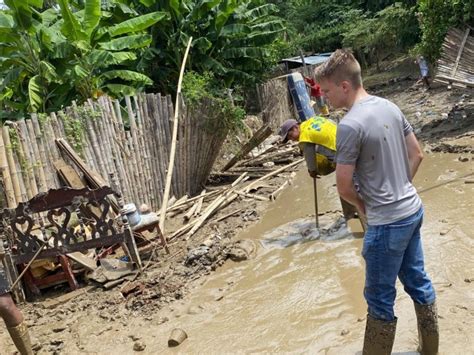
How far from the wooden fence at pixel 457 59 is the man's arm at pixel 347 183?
8168mm

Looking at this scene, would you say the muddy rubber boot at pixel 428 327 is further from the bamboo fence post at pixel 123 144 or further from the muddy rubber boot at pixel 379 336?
the bamboo fence post at pixel 123 144

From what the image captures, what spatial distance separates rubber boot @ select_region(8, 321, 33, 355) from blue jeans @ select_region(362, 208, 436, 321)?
9.13 feet

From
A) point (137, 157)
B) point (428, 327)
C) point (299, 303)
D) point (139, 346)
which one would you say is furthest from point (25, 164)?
point (428, 327)

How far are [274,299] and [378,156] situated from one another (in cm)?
237

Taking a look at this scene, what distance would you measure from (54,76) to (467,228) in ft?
25.7

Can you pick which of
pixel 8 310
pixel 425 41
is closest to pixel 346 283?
pixel 8 310

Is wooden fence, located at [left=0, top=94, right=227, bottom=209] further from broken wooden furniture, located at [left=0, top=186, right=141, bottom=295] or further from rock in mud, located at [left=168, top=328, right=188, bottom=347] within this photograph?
rock in mud, located at [left=168, top=328, right=188, bottom=347]

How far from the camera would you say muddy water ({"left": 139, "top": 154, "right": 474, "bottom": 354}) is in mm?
3662

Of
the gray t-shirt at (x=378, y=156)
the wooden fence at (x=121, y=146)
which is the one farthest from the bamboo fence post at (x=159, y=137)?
the gray t-shirt at (x=378, y=156)

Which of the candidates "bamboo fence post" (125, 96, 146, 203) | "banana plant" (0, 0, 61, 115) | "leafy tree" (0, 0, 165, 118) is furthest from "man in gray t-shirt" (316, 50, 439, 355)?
"banana plant" (0, 0, 61, 115)

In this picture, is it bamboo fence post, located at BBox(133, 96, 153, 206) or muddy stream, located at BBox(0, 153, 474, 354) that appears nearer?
muddy stream, located at BBox(0, 153, 474, 354)

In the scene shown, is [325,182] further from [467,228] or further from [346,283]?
[346,283]

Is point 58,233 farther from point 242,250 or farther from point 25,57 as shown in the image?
point 25,57

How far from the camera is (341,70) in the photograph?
8.38 ft
